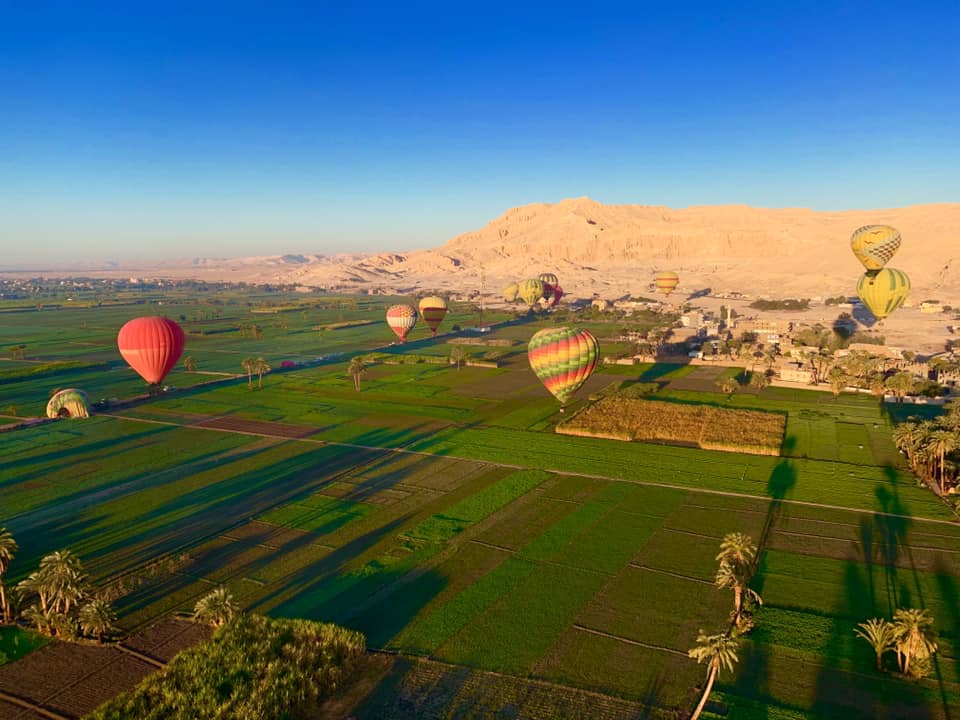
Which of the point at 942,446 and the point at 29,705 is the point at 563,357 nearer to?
the point at 942,446

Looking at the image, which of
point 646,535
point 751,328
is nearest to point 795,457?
point 646,535

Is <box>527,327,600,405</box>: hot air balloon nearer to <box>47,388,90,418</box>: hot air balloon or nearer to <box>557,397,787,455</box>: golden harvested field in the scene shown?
<box>557,397,787,455</box>: golden harvested field

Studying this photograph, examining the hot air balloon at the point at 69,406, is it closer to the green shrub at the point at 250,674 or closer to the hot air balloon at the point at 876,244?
the green shrub at the point at 250,674

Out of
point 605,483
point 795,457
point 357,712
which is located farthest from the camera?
point 795,457

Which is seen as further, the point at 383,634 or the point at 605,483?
the point at 605,483

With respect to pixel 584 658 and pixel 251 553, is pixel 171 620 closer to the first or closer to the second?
pixel 251 553

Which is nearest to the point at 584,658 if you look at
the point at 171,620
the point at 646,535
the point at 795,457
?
the point at 646,535

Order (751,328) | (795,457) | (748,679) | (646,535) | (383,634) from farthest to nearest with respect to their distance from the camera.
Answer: (751,328) → (795,457) → (646,535) → (383,634) → (748,679)
